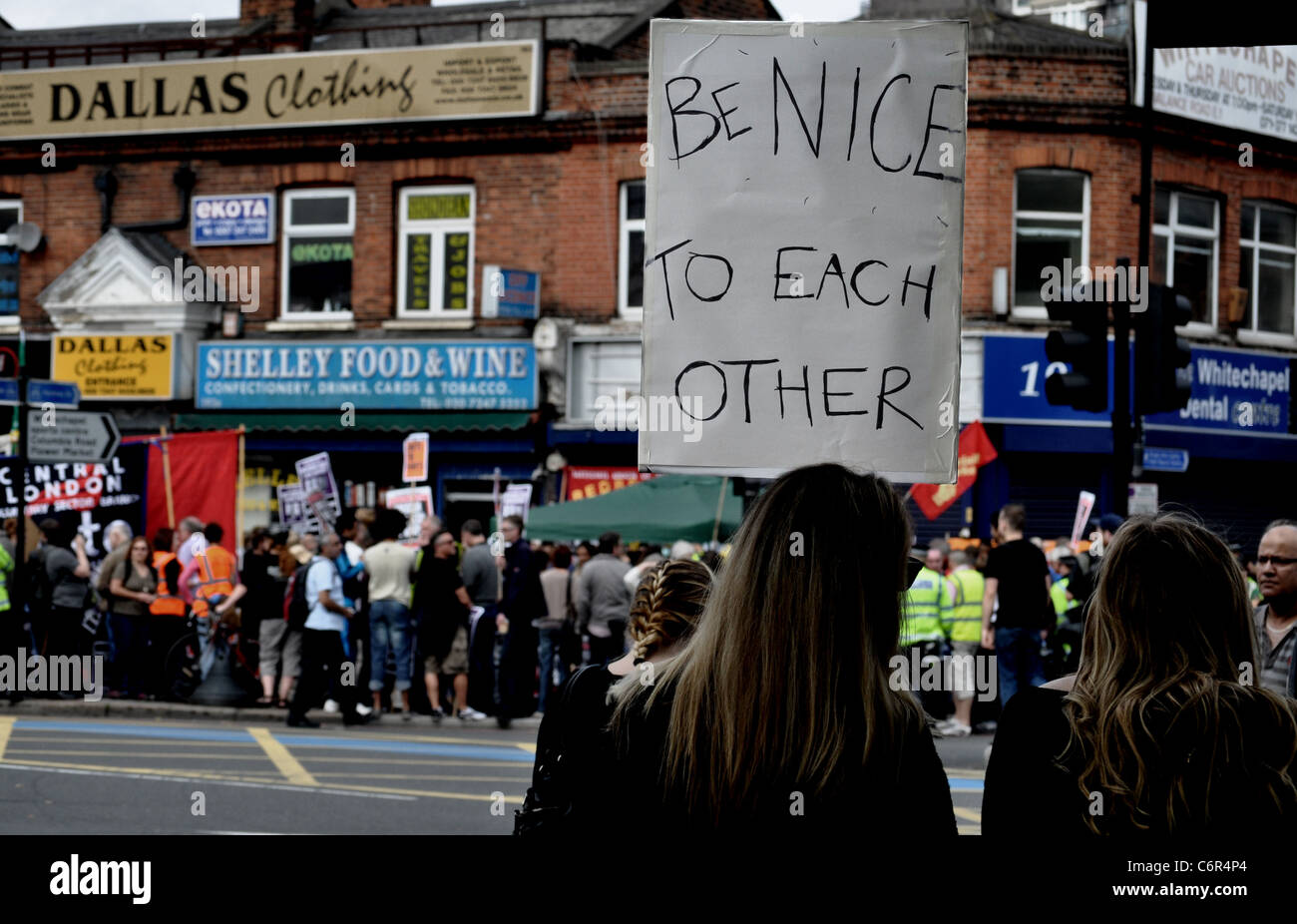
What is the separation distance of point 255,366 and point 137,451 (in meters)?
4.20

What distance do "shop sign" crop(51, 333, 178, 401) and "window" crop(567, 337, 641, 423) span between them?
5820 millimetres

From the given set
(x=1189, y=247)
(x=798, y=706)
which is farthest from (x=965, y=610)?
(x=798, y=706)

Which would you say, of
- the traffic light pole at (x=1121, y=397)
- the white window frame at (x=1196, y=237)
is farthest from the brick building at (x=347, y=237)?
the traffic light pole at (x=1121, y=397)

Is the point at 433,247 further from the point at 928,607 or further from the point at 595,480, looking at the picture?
the point at 928,607

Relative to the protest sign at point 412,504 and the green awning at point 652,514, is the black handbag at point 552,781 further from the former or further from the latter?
the protest sign at point 412,504

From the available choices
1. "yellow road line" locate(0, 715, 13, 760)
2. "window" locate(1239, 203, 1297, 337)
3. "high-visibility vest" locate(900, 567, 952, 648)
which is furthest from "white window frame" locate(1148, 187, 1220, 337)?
"yellow road line" locate(0, 715, 13, 760)

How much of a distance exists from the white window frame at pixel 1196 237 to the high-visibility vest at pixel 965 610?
9.08 metres

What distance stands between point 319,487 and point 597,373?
396 cm

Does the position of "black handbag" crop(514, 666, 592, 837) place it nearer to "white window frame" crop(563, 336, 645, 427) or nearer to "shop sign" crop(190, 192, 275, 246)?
"white window frame" crop(563, 336, 645, 427)

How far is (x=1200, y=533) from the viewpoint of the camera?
9.15 feet

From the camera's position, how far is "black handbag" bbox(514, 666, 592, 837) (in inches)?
102

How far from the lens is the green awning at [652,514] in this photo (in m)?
16.0

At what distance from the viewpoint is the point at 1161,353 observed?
959cm
